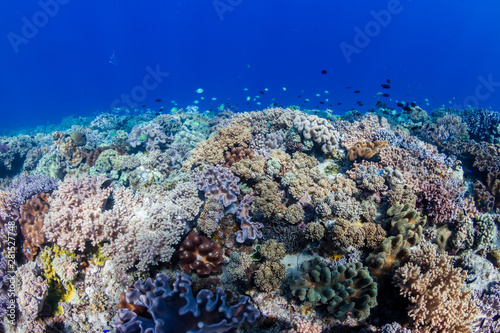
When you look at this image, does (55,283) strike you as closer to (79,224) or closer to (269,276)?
(79,224)

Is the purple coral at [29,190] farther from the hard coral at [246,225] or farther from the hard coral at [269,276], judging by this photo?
the hard coral at [269,276]

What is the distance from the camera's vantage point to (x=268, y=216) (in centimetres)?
572

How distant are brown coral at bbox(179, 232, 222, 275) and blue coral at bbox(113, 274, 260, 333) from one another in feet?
2.41

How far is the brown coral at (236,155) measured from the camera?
25.5ft

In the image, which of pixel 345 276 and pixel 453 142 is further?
pixel 453 142

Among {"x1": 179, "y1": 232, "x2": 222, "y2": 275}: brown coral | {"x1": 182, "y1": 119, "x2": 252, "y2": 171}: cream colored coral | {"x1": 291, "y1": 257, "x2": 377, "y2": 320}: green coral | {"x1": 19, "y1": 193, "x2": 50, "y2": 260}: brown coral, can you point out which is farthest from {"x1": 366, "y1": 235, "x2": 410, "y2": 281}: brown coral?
{"x1": 19, "y1": 193, "x2": 50, "y2": 260}: brown coral

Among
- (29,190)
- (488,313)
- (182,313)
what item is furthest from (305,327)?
(29,190)

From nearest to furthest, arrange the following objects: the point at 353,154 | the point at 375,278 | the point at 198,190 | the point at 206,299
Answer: the point at 206,299 → the point at 375,278 → the point at 198,190 → the point at 353,154

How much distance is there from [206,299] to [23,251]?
581 centimetres

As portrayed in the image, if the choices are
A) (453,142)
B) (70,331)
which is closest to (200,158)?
(70,331)

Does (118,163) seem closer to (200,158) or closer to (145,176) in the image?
(145,176)

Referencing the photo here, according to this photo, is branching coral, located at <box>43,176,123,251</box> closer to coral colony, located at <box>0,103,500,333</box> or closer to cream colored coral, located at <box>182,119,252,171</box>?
coral colony, located at <box>0,103,500,333</box>

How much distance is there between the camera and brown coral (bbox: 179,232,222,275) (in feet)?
15.3

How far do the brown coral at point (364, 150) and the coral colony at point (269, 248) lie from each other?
0.05 m
